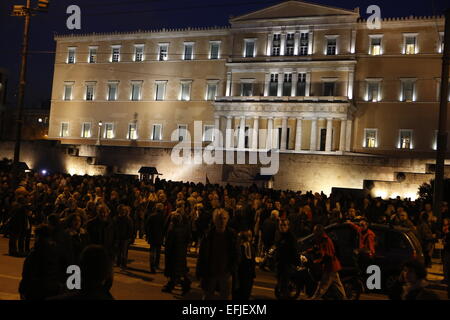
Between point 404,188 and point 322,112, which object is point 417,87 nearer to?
point 322,112

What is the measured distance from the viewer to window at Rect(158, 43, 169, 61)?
53116 mm

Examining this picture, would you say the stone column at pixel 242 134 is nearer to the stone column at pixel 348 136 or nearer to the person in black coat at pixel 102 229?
the stone column at pixel 348 136

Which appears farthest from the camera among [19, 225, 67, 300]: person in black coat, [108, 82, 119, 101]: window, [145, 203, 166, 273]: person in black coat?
[108, 82, 119, 101]: window

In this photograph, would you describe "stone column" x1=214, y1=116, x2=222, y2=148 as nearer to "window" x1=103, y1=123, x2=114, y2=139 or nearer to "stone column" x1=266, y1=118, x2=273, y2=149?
"stone column" x1=266, y1=118, x2=273, y2=149

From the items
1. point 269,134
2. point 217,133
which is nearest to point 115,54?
point 217,133

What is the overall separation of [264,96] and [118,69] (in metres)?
19.4

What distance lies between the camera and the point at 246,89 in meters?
48.1

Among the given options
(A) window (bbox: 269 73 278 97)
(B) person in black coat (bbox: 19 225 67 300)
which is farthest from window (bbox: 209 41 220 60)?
(B) person in black coat (bbox: 19 225 67 300)

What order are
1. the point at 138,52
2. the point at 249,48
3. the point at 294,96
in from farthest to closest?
1. the point at 138,52
2. the point at 249,48
3. the point at 294,96

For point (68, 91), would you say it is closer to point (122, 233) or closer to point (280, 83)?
point (280, 83)

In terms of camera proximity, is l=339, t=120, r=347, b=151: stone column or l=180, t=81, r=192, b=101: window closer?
l=339, t=120, r=347, b=151: stone column

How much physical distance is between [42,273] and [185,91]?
153ft

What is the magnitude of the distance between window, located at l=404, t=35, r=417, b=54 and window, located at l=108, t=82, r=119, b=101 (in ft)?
102

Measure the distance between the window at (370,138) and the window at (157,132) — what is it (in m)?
21.3
